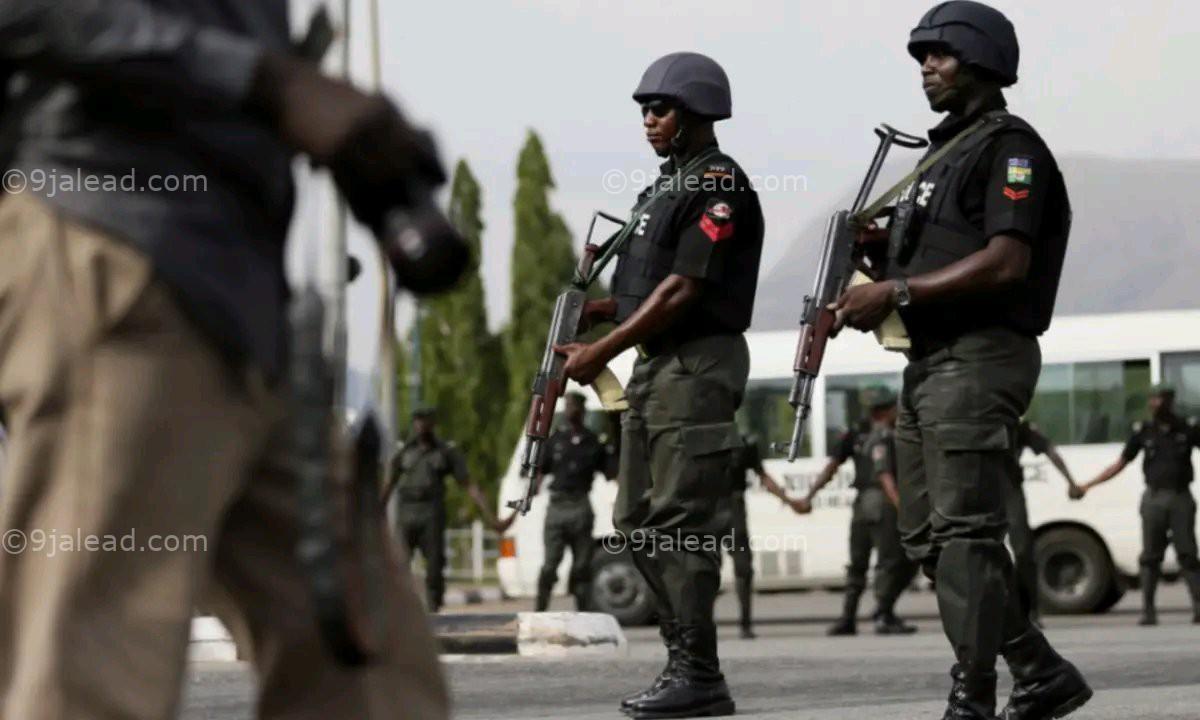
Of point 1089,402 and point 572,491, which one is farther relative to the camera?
point 1089,402

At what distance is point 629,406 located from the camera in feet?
25.4

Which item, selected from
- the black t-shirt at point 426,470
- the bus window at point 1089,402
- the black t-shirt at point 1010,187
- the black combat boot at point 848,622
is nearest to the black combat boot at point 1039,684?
the black t-shirt at point 1010,187

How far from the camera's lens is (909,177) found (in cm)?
664

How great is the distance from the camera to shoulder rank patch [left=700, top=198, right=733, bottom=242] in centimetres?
745

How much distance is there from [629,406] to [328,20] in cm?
484

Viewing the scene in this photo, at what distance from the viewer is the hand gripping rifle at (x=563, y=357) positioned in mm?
7953

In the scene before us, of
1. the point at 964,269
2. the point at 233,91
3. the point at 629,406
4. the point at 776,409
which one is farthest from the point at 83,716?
the point at 776,409

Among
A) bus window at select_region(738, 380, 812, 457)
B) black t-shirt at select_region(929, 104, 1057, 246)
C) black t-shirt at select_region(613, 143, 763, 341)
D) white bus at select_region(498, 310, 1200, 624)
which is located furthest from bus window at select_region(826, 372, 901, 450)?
black t-shirt at select_region(929, 104, 1057, 246)

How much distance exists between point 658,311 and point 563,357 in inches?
28.7

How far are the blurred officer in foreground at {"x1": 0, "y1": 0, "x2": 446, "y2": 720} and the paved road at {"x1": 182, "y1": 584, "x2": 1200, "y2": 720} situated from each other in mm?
4129

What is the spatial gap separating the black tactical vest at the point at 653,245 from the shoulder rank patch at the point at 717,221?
0.11 meters

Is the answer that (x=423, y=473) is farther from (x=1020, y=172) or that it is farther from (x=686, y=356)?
(x=1020, y=172)

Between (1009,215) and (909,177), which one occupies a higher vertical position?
(909,177)

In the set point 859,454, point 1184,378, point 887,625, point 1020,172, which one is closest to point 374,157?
point 1020,172
